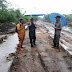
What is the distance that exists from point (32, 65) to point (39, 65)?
287mm

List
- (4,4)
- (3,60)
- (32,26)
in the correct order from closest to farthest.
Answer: (3,60) → (32,26) → (4,4)

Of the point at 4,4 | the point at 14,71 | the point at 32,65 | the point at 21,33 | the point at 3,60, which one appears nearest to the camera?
the point at 14,71

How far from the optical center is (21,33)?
562 cm

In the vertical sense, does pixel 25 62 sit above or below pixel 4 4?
below

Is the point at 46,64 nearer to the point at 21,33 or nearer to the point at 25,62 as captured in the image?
the point at 25,62

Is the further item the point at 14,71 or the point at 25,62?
the point at 25,62

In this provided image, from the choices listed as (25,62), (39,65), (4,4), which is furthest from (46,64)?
(4,4)

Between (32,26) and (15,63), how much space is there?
277 centimetres

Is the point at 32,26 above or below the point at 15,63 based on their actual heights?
above

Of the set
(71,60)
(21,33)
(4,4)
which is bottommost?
(71,60)

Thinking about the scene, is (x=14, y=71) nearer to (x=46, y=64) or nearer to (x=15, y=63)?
(x=15, y=63)

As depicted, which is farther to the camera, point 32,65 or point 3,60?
point 3,60

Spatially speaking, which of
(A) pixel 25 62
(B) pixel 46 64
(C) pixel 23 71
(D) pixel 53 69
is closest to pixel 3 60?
(A) pixel 25 62

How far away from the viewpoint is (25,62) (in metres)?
4.29
